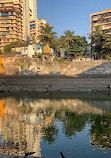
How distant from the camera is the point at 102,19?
10600 centimetres

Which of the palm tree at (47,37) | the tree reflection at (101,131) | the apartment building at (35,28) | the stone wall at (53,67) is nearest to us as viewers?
the tree reflection at (101,131)

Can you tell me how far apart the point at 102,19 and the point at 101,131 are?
96595mm

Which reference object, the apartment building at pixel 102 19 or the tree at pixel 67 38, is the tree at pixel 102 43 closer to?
the tree at pixel 67 38

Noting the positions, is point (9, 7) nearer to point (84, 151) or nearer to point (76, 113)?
point (76, 113)

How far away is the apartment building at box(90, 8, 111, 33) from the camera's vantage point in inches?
4085

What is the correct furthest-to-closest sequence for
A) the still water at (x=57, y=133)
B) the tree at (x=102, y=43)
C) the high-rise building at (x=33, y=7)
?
the high-rise building at (x=33, y=7)
the tree at (x=102, y=43)
the still water at (x=57, y=133)

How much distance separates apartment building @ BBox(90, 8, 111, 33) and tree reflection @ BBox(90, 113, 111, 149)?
86.0m

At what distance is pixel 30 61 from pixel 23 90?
51.6 feet

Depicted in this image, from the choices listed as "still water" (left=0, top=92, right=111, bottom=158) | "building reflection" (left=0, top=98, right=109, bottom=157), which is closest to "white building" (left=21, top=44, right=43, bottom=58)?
"building reflection" (left=0, top=98, right=109, bottom=157)

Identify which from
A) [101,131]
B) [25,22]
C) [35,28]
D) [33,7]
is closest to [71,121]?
[101,131]

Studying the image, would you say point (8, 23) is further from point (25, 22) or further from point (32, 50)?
point (32, 50)

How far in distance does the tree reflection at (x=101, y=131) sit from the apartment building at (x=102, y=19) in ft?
282

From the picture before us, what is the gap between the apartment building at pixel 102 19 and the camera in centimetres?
10375

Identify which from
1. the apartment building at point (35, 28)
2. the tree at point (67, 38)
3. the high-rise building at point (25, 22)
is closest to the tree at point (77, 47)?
the tree at point (67, 38)
